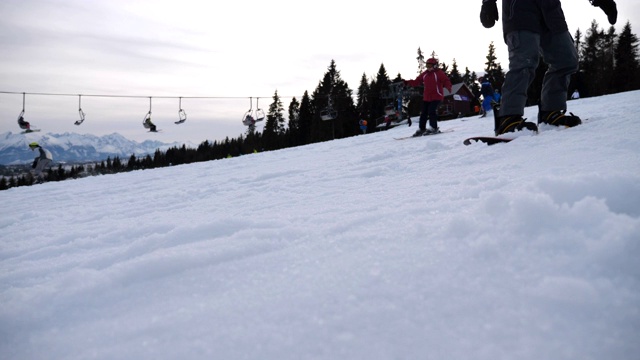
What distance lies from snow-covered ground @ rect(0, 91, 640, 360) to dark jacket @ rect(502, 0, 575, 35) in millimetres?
1942

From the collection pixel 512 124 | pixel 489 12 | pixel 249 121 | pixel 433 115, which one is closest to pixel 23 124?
pixel 249 121

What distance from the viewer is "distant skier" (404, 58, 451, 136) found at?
733 cm

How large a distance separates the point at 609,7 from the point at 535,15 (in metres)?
0.78

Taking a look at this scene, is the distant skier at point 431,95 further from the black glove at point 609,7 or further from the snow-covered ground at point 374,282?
the snow-covered ground at point 374,282

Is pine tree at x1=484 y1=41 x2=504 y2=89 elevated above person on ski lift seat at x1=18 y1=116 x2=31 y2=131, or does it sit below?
above

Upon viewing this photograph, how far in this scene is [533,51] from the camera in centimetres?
333

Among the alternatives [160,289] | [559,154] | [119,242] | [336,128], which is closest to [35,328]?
[160,289]

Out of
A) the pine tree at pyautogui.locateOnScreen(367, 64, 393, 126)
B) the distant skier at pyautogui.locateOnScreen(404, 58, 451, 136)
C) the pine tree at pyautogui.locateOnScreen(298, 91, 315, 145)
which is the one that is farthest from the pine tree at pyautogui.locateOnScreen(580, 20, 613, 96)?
the distant skier at pyautogui.locateOnScreen(404, 58, 451, 136)

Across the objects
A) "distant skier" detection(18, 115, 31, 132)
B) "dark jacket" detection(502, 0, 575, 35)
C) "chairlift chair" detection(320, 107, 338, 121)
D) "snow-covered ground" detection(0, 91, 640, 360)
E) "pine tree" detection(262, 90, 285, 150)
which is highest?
"pine tree" detection(262, 90, 285, 150)

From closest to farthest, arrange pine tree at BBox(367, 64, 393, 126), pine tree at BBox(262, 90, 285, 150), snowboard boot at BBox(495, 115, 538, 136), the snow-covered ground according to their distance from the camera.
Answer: the snow-covered ground < snowboard boot at BBox(495, 115, 538, 136) < pine tree at BBox(367, 64, 393, 126) < pine tree at BBox(262, 90, 285, 150)

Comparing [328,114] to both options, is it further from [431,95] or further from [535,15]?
[535,15]

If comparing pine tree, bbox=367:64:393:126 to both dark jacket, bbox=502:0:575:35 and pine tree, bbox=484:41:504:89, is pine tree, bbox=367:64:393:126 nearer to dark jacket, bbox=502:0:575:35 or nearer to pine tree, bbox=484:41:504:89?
pine tree, bbox=484:41:504:89

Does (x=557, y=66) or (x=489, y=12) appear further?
(x=557, y=66)

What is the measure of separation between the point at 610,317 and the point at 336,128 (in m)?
55.9
